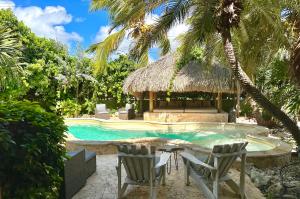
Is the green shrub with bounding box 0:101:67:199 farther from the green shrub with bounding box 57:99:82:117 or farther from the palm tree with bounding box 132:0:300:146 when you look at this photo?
the green shrub with bounding box 57:99:82:117

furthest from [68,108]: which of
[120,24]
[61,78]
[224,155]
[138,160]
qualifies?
[224,155]

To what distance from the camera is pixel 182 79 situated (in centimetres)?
1767

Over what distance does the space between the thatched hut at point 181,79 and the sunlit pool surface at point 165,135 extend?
3.56 metres

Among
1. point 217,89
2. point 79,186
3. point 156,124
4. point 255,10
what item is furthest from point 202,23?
point 217,89

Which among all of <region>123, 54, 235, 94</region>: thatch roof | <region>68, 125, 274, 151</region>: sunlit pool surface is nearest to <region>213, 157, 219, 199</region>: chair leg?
<region>68, 125, 274, 151</region>: sunlit pool surface

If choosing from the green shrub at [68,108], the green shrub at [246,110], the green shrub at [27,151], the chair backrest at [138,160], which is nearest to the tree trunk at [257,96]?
the chair backrest at [138,160]

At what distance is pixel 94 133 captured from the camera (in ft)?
48.9

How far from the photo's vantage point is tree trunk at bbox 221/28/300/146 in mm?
5984

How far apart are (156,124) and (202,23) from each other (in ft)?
27.1

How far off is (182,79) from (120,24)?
1026 centimetres

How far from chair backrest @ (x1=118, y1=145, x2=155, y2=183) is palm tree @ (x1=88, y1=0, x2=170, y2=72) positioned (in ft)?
10.3

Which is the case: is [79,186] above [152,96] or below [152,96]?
below

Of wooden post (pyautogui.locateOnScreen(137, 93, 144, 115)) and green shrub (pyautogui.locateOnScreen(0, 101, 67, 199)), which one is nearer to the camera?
green shrub (pyautogui.locateOnScreen(0, 101, 67, 199))

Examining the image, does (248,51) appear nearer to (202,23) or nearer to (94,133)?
(202,23)
